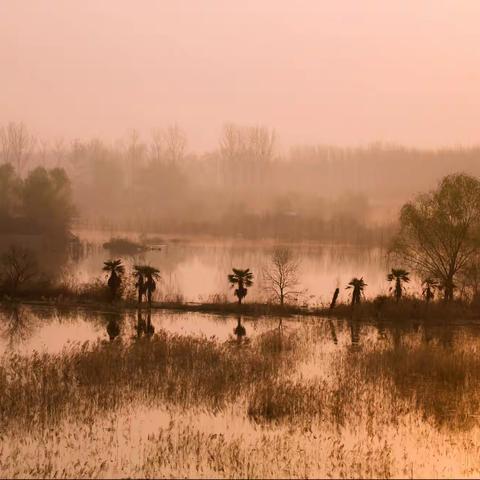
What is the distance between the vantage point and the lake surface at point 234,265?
6812cm

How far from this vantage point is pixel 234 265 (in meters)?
96.0

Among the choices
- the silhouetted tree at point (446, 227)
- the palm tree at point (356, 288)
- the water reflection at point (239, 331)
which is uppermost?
the silhouetted tree at point (446, 227)

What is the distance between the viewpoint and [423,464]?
20391 mm

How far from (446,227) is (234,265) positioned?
43.1 meters

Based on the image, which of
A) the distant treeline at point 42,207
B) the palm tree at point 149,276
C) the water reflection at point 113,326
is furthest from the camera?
the distant treeline at point 42,207

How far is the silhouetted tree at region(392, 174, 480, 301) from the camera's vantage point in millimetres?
56875

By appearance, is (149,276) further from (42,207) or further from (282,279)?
(42,207)

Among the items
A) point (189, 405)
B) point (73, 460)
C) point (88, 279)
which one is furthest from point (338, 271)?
point (73, 460)

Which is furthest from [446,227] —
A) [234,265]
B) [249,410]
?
[234,265]

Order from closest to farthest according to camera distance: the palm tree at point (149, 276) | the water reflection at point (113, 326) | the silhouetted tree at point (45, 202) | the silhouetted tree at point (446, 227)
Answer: the water reflection at point (113, 326)
the palm tree at point (149, 276)
the silhouetted tree at point (446, 227)
the silhouetted tree at point (45, 202)

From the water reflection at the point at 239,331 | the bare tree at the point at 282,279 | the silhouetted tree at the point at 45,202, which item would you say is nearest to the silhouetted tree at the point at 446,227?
the bare tree at the point at 282,279

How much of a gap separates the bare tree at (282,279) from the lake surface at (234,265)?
1.05m

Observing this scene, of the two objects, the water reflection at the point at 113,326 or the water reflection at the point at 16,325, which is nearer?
the water reflection at the point at 16,325

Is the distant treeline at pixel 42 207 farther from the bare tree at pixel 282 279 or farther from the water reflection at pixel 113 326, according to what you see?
the water reflection at pixel 113 326
